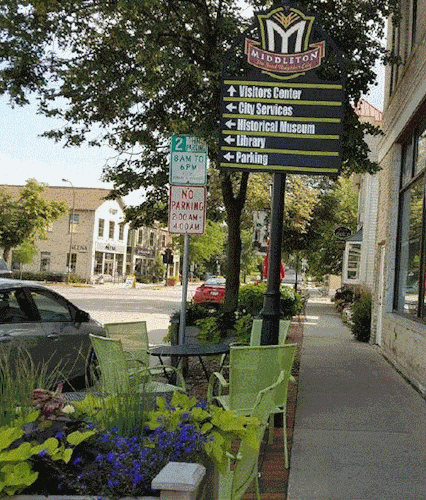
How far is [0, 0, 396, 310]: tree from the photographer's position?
31.9ft

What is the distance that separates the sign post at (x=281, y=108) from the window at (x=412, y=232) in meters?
3.40

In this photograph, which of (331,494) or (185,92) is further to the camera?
(185,92)

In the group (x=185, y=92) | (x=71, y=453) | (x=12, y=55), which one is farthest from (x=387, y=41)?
(x=71, y=453)

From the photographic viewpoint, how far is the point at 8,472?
229 centimetres

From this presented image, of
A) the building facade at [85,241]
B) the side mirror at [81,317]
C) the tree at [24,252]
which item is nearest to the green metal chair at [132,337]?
the side mirror at [81,317]

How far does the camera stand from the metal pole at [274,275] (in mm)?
6777

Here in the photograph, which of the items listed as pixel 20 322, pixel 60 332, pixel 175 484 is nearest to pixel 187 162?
pixel 60 332

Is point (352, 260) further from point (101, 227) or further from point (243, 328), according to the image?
point (101, 227)

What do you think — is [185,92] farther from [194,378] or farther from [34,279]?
[34,279]

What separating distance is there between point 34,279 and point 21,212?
8.17 m

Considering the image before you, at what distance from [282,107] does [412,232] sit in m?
4.96

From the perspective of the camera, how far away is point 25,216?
48.1m

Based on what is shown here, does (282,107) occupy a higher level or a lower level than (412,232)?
higher

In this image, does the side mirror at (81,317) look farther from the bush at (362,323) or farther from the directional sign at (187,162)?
the bush at (362,323)
